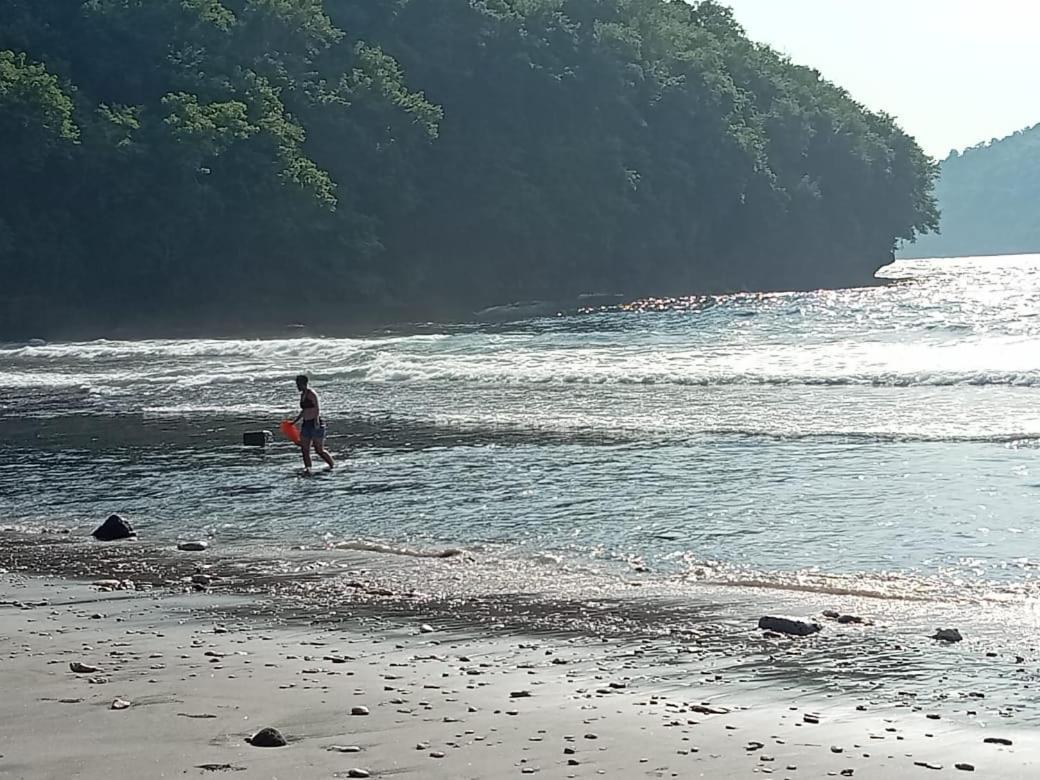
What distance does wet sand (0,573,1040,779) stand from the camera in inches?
210

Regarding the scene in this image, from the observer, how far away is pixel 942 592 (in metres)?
8.74

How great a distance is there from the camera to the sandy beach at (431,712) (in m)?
5.34

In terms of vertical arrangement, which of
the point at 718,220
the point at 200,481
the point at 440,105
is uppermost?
the point at 440,105

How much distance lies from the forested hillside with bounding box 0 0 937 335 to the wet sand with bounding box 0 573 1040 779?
4315 centimetres

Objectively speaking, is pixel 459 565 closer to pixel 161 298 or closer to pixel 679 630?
pixel 679 630

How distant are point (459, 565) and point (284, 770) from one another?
189 inches

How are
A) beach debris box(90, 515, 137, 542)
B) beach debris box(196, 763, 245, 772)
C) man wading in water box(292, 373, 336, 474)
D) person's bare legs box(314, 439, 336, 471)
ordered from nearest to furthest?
1. beach debris box(196, 763, 245, 772)
2. beach debris box(90, 515, 137, 542)
3. man wading in water box(292, 373, 336, 474)
4. person's bare legs box(314, 439, 336, 471)

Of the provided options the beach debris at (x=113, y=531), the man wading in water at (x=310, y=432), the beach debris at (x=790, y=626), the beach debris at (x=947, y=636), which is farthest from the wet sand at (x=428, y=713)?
the man wading in water at (x=310, y=432)

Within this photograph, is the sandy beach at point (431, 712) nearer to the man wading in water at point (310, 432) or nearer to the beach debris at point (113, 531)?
the beach debris at point (113, 531)

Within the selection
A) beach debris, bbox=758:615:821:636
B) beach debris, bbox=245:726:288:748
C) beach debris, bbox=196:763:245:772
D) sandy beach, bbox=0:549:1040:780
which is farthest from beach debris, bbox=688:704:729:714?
beach debris, bbox=196:763:245:772

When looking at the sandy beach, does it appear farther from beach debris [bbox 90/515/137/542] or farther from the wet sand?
beach debris [bbox 90/515/137/542]

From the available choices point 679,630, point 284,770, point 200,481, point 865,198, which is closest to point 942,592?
point 679,630

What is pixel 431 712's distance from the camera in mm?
6051

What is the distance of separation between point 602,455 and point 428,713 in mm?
10029
